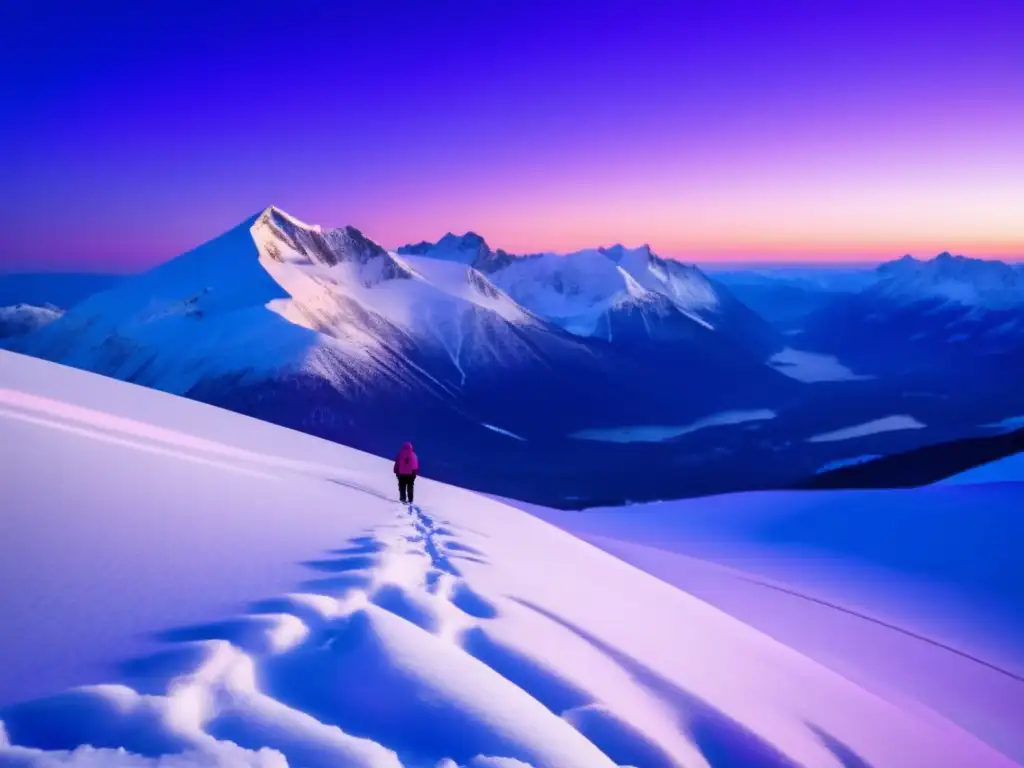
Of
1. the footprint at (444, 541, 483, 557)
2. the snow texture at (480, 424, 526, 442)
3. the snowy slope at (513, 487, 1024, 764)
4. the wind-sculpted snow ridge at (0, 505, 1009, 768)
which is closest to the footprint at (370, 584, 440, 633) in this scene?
the wind-sculpted snow ridge at (0, 505, 1009, 768)

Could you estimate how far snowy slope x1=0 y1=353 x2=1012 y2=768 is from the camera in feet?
Result: 12.8

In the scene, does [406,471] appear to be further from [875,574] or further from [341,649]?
[875,574]

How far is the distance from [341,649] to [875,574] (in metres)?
18.9

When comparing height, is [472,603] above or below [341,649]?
below

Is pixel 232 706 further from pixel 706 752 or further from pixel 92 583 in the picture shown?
pixel 706 752

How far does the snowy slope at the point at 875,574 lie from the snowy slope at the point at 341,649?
2696 millimetres

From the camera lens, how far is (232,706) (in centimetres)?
398

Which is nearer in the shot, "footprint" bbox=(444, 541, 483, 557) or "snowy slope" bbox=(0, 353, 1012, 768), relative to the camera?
"snowy slope" bbox=(0, 353, 1012, 768)

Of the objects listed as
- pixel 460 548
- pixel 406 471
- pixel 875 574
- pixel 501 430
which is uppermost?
pixel 406 471

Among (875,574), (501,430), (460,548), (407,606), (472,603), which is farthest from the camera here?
(501,430)

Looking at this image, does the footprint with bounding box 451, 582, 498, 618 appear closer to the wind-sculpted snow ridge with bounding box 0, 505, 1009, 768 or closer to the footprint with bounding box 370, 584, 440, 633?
the wind-sculpted snow ridge with bounding box 0, 505, 1009, 768

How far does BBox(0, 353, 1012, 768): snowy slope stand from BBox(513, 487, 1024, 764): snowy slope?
2.70 metres

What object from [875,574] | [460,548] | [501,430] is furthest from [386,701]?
[501,430]

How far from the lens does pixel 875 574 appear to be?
1947 cm
